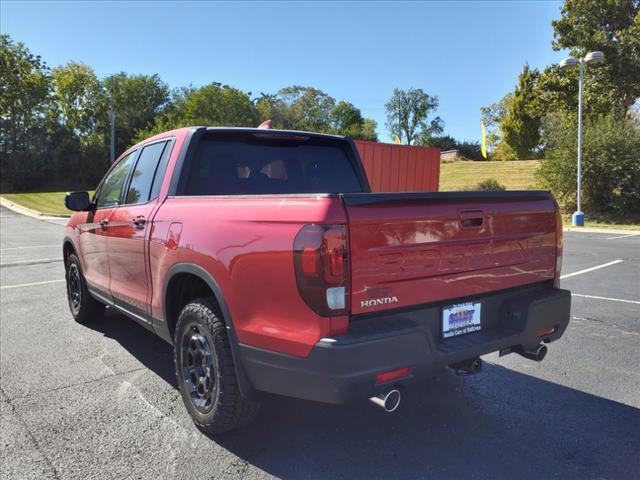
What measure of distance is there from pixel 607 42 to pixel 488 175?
42.4ft

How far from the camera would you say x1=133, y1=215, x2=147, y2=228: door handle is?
3.57 meters

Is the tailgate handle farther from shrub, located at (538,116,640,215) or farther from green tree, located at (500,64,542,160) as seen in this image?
green tree, located at (500,64,542,160)

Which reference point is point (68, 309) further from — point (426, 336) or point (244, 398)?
point (426, 336)

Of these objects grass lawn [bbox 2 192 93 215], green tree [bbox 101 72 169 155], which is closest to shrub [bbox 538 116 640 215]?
grass lawn [bbox 2 192 93 215]

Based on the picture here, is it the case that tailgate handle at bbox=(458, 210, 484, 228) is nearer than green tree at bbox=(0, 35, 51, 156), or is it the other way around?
tailgate handle at bbox=(458, 210, 484, 228)

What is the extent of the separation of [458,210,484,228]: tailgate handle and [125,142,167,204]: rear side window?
224cm

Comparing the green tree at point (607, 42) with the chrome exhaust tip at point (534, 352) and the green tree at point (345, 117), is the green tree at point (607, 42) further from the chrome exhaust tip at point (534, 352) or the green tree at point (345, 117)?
the green tree at point (345, 117)

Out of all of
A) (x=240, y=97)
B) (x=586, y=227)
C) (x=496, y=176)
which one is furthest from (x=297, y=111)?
(x=586, y=227)

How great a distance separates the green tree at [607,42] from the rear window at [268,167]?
25.3 meters

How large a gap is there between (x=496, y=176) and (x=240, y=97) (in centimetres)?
3531

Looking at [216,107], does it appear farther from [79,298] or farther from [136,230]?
[136,230]

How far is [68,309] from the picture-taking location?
6277 mm

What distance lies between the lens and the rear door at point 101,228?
4363mm

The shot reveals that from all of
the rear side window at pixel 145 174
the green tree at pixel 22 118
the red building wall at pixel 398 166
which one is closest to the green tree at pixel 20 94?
the green tree at pixel 22 118
